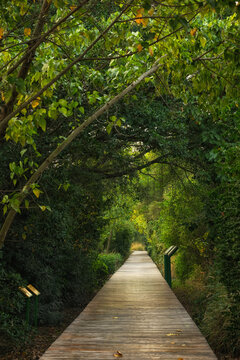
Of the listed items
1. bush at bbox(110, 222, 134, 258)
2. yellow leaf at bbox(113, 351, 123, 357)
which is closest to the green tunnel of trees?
yellow leaf at bbox(113, 351, 123, 357)

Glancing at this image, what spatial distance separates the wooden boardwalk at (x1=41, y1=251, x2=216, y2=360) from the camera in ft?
13.5

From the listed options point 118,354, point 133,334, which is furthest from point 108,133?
point 133,334

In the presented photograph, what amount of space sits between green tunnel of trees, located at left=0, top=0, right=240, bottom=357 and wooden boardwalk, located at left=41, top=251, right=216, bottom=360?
0.97 metres

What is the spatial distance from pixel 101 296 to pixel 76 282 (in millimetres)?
3678

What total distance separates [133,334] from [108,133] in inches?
110

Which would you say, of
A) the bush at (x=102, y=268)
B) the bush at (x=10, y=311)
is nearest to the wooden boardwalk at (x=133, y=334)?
the bush at (x=10, y=311)

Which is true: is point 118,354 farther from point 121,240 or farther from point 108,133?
point 121,240

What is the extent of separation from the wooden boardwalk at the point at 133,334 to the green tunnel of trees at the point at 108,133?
970mm

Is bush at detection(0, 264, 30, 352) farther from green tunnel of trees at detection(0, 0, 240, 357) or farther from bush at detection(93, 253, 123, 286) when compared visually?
bush at detection(93, 253, 123, 286)

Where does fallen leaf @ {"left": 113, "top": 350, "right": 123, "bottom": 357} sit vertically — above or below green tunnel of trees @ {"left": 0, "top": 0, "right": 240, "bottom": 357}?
below

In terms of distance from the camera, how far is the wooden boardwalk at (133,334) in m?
4.12

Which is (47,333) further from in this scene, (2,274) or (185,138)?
(185,138)

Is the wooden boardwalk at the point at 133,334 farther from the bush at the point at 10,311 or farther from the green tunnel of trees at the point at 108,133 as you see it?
the bush at the point at 10,311

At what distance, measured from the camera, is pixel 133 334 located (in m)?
5.11
